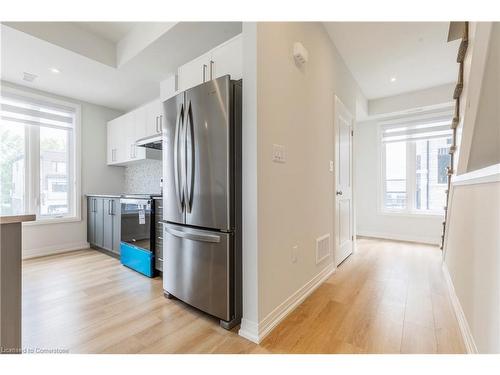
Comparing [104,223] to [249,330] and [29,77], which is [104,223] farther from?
[249,330]

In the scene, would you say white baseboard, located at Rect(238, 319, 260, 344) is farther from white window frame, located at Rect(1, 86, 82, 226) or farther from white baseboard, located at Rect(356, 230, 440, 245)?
white baseboard, located at Rect(356, 230, 440, 245)

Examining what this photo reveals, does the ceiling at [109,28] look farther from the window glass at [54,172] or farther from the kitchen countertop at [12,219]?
the kitchen countertop at [12,219]

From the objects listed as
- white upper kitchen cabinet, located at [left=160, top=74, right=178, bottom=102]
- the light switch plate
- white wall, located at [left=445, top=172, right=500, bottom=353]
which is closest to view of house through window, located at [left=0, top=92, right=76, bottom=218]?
white upper kitchen cabinet, located at [left=160, top=74, right=178, bottom=102]

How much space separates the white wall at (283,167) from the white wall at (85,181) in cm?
360

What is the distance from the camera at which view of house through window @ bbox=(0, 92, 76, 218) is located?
10.6 feet

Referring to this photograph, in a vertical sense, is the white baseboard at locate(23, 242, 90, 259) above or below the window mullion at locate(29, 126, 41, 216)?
below

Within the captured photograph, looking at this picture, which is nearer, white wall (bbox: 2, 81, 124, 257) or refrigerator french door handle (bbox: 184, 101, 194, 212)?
refrigerator french door handle (bbox: 184, 101, 194, 212)

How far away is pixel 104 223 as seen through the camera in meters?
3.52

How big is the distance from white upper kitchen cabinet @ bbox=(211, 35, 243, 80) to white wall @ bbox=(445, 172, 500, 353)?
65.6 inches

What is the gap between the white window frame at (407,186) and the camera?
431cm

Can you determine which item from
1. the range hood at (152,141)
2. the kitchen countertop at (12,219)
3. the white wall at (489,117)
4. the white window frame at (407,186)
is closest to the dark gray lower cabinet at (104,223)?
the range hood at (152,141)
